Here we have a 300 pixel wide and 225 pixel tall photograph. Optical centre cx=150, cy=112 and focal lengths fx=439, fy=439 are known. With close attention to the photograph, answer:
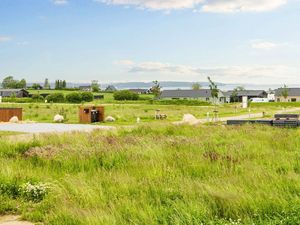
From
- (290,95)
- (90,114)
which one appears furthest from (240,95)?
(90,114)

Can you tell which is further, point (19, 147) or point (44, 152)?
point (19, 147)

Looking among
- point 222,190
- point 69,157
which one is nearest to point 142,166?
Result: point 69,157

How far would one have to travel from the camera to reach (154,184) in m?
7.38

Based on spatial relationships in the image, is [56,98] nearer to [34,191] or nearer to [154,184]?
[34,191]

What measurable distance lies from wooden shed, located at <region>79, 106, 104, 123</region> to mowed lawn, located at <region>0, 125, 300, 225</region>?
19.1 meters

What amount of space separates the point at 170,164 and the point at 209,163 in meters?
0.83

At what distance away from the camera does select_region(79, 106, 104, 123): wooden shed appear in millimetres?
31312

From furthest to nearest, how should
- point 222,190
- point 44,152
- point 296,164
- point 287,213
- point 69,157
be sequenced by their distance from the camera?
point 44,152 < point 69,157 < point 296,164 < point 222,190 < point 287,213

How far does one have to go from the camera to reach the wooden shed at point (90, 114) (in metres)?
31.3

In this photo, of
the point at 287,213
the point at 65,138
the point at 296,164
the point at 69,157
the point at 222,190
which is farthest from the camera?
the point at 65,138

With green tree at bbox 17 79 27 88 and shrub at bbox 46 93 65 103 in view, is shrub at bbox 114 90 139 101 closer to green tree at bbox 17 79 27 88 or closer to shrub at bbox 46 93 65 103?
shrub at bbox 46 93 65 103

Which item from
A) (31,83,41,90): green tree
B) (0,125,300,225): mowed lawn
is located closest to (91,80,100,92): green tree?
(31,83,41,90): green tree

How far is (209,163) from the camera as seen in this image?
9.23m

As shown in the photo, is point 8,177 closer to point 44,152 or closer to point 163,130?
point 44,152
